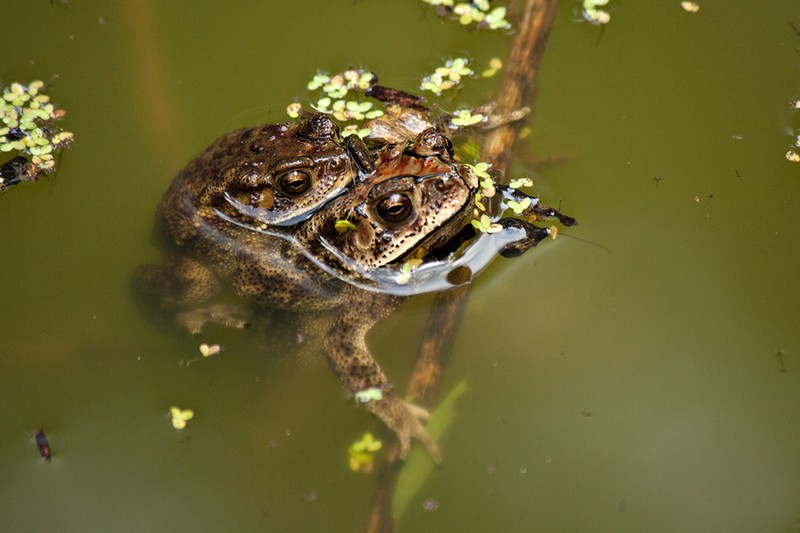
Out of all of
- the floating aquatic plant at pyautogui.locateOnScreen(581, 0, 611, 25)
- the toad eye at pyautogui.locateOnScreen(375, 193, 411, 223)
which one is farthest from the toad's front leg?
the floating aquatic plant at pyautogui.locateOnScreen(581, 0, 611, 25)

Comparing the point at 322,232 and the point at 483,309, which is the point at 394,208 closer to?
the point at 322,232

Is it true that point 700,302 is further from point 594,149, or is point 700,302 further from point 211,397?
point 211,397

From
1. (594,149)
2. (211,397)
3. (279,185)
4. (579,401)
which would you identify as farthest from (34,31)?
(579,401)

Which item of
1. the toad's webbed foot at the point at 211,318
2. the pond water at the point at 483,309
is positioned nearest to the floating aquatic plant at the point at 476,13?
the pond water at the point at 483,309

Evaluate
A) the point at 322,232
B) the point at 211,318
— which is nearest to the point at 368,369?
the point at 322,232

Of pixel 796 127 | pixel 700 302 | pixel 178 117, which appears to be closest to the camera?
pixel 700 302

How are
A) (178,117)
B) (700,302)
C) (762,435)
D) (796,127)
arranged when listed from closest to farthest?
(762,435)
(700,302)
(796,127)
(178,117)

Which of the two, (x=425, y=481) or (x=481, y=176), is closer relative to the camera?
(x=425, y=481)

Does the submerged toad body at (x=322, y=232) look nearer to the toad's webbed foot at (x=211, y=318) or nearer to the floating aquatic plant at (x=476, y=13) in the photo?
the toad's webbed foot at (x=211, y=318)

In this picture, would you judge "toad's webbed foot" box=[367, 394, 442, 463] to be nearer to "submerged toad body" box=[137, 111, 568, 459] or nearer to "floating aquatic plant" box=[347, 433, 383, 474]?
"submerged toad body" box=[137, 111, 568, 459]
